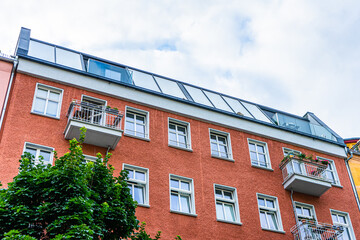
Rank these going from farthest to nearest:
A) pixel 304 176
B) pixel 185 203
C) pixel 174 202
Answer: pixel 304 176
pixel 185 203
pixel 174 202

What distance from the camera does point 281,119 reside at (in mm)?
→ 28188

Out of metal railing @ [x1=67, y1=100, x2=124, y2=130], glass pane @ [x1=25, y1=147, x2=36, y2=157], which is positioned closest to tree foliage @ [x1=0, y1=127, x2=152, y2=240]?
glass pane @ [x1=25, y1=147, x2=36, y2=157]

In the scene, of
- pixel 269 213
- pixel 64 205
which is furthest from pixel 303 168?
pixel 64 205

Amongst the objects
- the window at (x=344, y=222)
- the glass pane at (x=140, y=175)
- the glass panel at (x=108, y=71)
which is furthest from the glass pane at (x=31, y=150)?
the window at (x=344, y=222)

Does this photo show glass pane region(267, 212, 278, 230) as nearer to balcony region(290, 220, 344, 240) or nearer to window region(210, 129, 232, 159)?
balcony region(290, 220, 344, 240)

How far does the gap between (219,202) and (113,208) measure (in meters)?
8.70

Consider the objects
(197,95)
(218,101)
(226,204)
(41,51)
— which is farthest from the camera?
(218,101)

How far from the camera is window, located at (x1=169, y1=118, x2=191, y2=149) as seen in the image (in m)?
23.5

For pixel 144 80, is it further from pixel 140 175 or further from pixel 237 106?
pixel 140 175

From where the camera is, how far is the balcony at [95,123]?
2003cm

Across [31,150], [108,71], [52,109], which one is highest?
[108,71]

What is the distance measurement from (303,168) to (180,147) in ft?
20.2

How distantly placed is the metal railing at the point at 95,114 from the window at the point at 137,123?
1156 mm

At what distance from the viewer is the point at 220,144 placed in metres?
24.8
